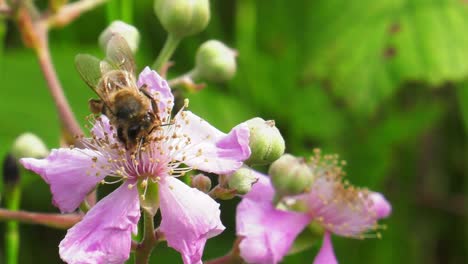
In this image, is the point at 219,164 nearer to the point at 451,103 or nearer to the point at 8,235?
the point at 8,235

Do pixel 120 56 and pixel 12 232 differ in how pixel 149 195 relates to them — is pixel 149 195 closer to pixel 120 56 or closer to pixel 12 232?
pixel 120 56

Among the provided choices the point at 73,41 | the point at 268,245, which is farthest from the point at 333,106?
the point at 268,245

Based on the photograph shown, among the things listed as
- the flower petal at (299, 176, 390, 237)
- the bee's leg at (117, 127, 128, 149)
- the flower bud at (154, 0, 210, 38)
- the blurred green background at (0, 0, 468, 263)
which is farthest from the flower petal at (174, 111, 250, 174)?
the blurred green background at (0, 0, 468, 263)

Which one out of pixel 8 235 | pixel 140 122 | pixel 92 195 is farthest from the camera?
pixel 8 235

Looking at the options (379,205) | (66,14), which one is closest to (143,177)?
(379,205)

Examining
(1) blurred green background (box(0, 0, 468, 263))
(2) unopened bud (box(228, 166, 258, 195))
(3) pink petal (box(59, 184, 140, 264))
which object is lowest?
(1) blurred green background (box(0, 0, 468, 263))

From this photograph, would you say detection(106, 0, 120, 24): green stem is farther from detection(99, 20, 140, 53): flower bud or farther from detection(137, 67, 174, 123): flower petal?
detection(137, 67, 174, 123): flower petal

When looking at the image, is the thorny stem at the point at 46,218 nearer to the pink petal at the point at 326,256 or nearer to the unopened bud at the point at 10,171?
the unopened bud at the point at 10,171
